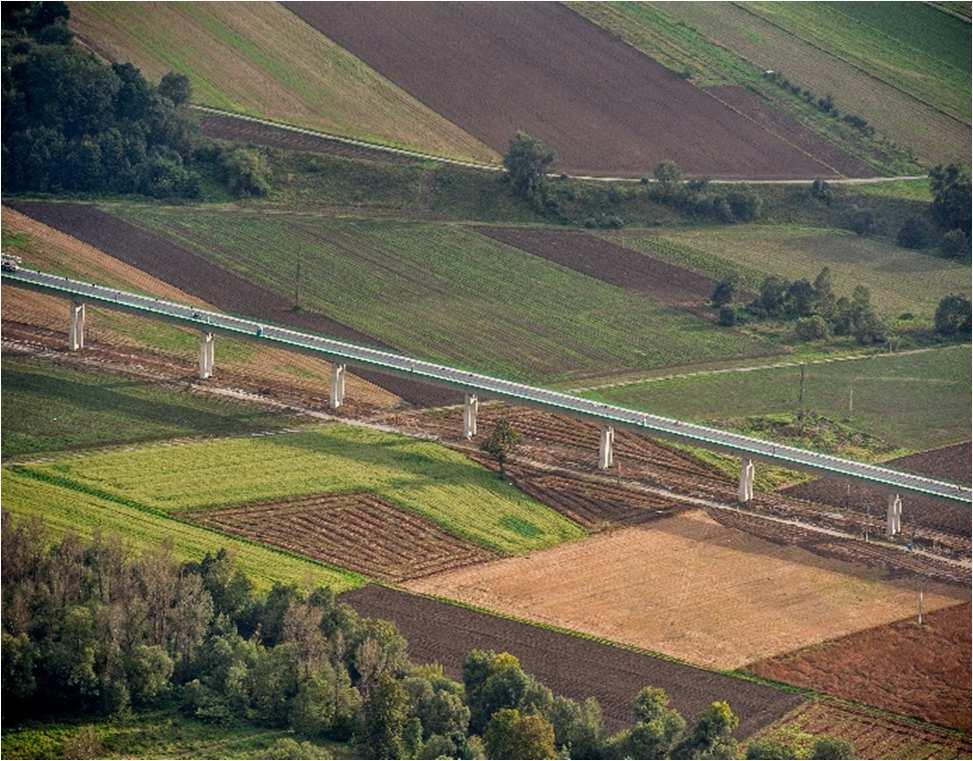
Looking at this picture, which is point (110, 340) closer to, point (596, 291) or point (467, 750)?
point (596, 291)

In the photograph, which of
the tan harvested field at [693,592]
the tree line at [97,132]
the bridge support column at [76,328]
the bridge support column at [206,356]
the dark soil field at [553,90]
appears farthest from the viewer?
the dark soil field at [553,90]

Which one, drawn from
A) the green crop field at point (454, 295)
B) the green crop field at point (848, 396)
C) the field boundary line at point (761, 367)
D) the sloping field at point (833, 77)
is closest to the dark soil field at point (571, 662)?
the green crop field at point (848, 396)

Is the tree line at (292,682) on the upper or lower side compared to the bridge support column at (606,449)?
lower

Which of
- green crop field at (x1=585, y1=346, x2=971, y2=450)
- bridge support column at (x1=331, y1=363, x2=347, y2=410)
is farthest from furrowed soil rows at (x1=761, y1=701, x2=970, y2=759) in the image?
bridge support column at (x1=331, y1=363, x2=347, y2=410)

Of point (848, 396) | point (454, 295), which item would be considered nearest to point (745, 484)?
point (848, 396)

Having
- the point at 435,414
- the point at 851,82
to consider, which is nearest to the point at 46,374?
the point at 435,414

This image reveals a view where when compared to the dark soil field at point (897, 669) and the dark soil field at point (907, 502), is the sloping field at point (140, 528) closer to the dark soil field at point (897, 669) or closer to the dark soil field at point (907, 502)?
the dark soil field at point (897, 669)
